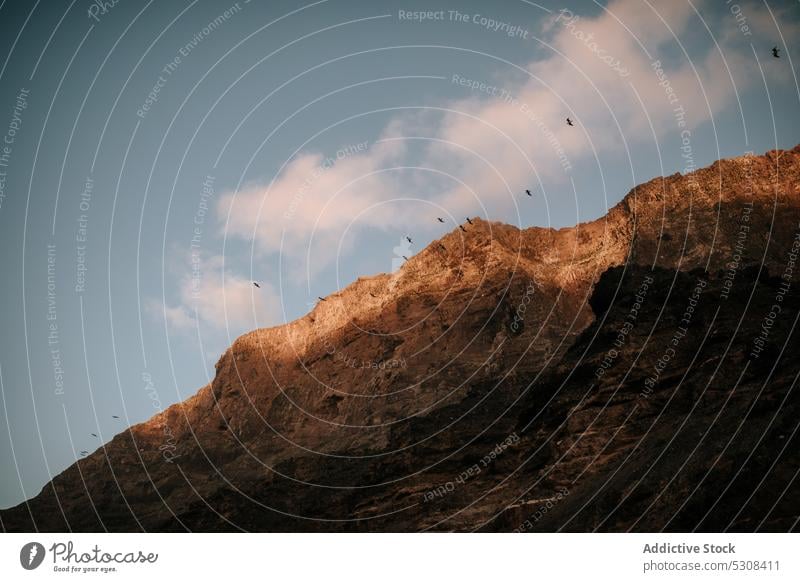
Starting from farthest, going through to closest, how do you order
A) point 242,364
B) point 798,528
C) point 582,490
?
point 242,364 → point 582,490 → point 798,528

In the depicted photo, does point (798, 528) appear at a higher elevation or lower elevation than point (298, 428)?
lower

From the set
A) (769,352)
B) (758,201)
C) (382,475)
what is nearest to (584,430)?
(769,352)

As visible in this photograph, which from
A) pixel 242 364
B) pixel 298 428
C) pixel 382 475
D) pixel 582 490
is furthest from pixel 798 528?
pixel 242 364

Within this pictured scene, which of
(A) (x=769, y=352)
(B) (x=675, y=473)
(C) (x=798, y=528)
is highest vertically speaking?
(A) (x=769, y=352)

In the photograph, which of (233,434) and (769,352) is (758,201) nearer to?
Result: (769,352)

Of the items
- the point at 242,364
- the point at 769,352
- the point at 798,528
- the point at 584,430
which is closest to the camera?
the point at 798,528

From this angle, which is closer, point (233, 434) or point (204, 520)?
point (204, 520)
